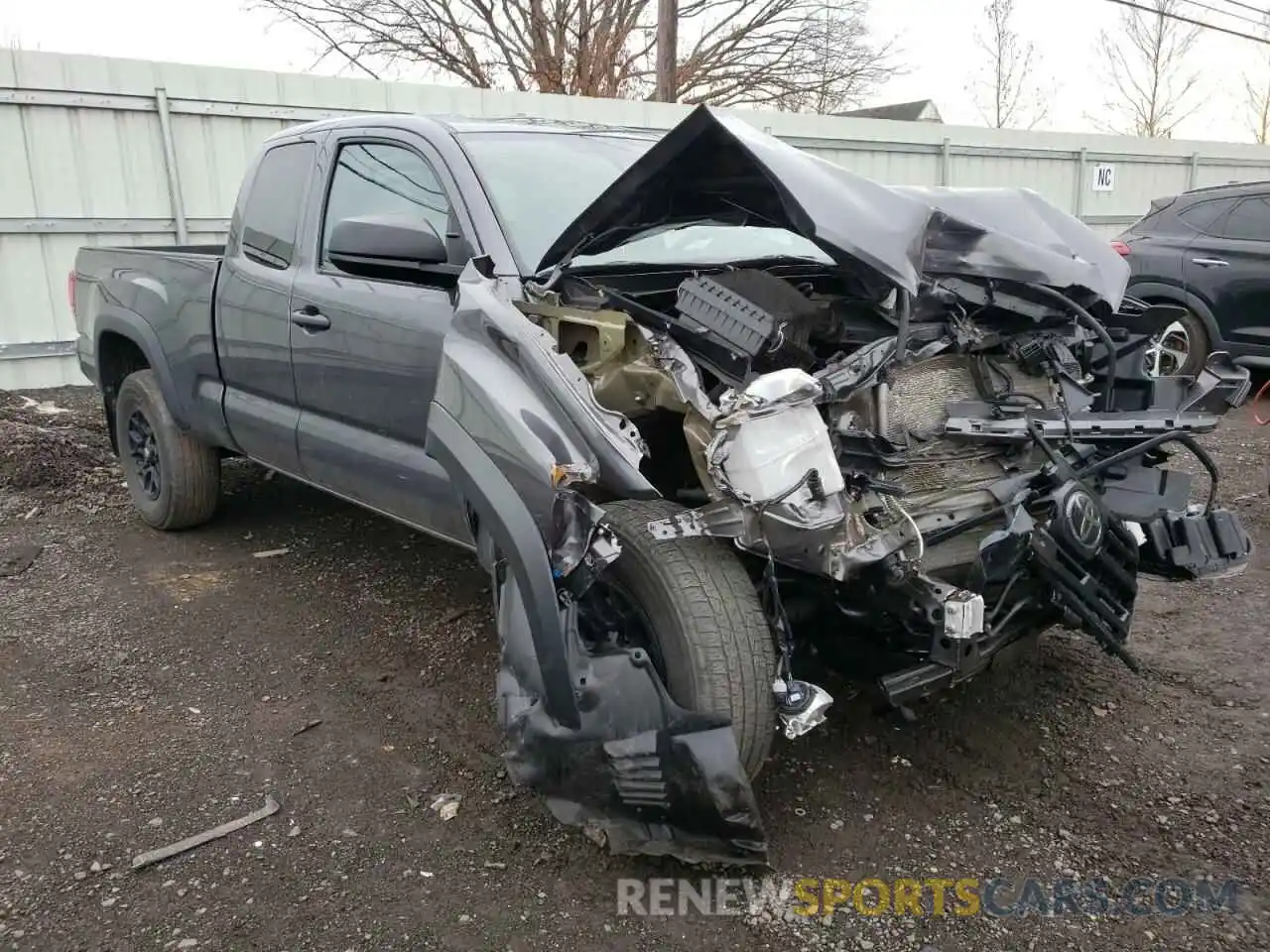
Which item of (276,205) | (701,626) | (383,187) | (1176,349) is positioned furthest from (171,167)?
(1176,349)

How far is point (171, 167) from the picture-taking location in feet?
29.3

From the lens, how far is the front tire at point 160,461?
5129mm

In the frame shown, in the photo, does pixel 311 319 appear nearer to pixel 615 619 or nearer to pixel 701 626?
pixel 615 619

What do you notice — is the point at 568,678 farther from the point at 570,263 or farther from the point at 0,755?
the point at 0,755

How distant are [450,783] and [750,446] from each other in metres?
1.40

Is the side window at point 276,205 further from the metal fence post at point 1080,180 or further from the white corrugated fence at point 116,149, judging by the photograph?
the metal fence post at point 1080,180

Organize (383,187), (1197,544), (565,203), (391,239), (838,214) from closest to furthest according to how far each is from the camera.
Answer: (838,214), (1197,544), (391,239), (565,203), (383,187)

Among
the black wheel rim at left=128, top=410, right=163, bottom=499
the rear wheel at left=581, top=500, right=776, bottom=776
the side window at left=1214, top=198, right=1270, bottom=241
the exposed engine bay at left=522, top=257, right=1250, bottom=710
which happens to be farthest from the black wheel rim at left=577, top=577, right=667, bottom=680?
the side window at left=1214, top=198, right=1270, bottom=241

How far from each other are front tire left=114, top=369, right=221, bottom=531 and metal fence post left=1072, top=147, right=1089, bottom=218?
13.4 m

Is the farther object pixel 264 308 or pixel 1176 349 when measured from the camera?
pixel 1176 349

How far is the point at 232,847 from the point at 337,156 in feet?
8.61

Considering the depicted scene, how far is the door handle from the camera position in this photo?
12.5 feet

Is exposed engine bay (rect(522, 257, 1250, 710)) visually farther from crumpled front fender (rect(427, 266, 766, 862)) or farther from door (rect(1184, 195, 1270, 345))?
door (rect(1184, 195, 1270, 345))

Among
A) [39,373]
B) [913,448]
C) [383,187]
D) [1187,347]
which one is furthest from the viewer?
[39,373]
